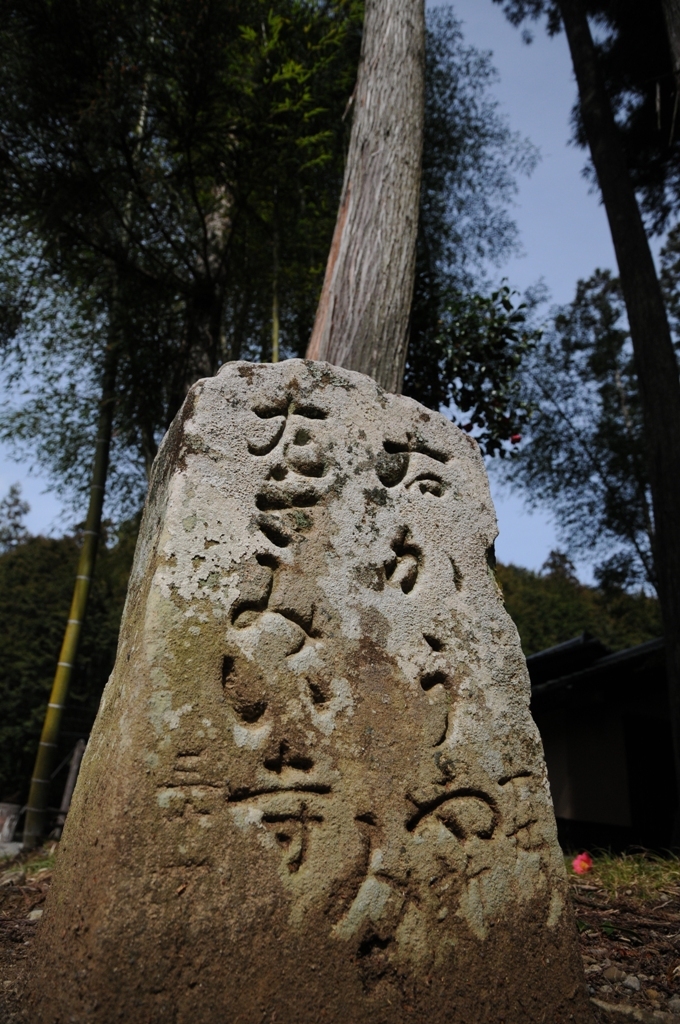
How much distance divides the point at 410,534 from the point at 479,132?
7.15 m

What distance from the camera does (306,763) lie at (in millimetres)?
1581

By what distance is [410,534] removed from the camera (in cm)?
194

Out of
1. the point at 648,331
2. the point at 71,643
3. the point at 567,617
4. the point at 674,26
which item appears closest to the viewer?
the point at 674,26

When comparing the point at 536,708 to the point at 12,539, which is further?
the point at 12,539

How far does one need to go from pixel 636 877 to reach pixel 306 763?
2.37 metres

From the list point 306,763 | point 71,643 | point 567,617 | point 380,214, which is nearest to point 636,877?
point 306,763

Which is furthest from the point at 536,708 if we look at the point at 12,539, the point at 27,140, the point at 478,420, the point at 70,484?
the point at 12,539

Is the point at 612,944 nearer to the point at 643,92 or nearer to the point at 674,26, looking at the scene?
the point at 674,26

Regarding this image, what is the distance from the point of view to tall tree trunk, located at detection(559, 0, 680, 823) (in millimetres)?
4387

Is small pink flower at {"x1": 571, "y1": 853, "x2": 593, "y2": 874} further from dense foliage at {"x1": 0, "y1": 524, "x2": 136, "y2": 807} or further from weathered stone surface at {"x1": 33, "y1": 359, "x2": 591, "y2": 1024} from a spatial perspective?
dense foliage at {"x1": 0, "y1": 524, "x2": 136, "y2": 807}

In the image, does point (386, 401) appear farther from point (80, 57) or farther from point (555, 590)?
point (555, 590)

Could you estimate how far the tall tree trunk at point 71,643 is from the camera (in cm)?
494

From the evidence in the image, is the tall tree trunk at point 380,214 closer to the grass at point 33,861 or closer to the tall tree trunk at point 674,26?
the tall tree trunk at point 674,26

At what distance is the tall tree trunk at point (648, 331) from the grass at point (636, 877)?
1.02 metres
